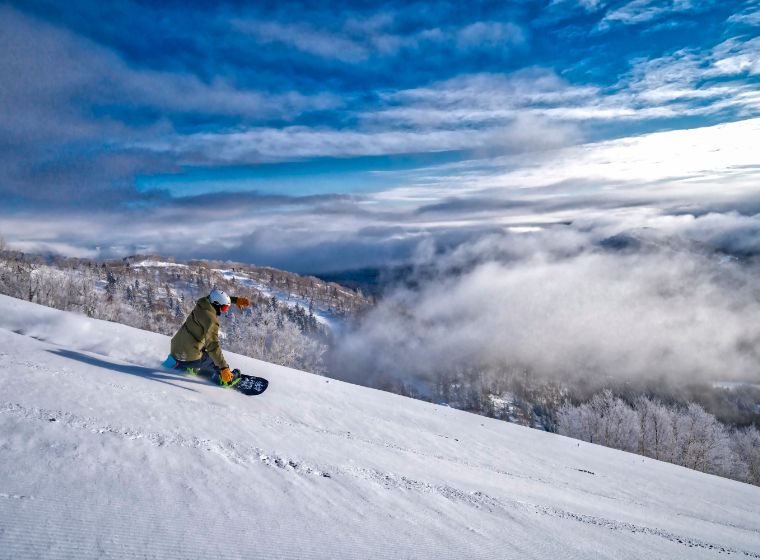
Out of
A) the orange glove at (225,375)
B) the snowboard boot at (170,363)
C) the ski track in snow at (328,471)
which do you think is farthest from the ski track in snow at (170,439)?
the snowboard boot at (170,363)

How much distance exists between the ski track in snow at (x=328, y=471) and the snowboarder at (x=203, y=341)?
3.25 metres

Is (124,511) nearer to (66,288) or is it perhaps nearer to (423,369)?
(66,288)

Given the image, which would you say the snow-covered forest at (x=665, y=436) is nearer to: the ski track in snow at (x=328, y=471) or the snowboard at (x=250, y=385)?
the ski track in snow at (x=328, y=471)

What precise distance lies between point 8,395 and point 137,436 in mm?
1993

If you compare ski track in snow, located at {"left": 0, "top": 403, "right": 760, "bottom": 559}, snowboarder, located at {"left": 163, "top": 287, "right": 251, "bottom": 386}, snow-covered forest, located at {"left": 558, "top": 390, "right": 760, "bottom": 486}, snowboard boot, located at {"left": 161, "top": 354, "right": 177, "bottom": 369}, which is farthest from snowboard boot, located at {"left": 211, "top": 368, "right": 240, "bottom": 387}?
snow-covered forest, located at {"left": 558, "top": 390, "right": 760, "bottom": 486}

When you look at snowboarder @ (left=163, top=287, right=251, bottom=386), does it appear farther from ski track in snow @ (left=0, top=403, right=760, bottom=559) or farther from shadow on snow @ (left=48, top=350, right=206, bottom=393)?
ski track in snow @ (left=0, top=403, right=760, bottom=559)

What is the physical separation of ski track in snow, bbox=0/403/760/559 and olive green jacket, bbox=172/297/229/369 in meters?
3.26

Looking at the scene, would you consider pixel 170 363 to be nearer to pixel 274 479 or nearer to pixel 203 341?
pixel 203 341

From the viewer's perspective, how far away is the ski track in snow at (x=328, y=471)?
17.6 ft

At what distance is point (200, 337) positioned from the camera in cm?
916

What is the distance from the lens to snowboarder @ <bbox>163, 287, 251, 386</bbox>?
9.01 m

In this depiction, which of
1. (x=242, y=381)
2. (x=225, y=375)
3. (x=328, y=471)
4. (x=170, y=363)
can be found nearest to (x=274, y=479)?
(x=328, y=471)

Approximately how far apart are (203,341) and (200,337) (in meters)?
0.11

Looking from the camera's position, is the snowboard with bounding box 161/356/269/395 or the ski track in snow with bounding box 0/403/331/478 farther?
the snowboard with bounding box 161/356/269/395
